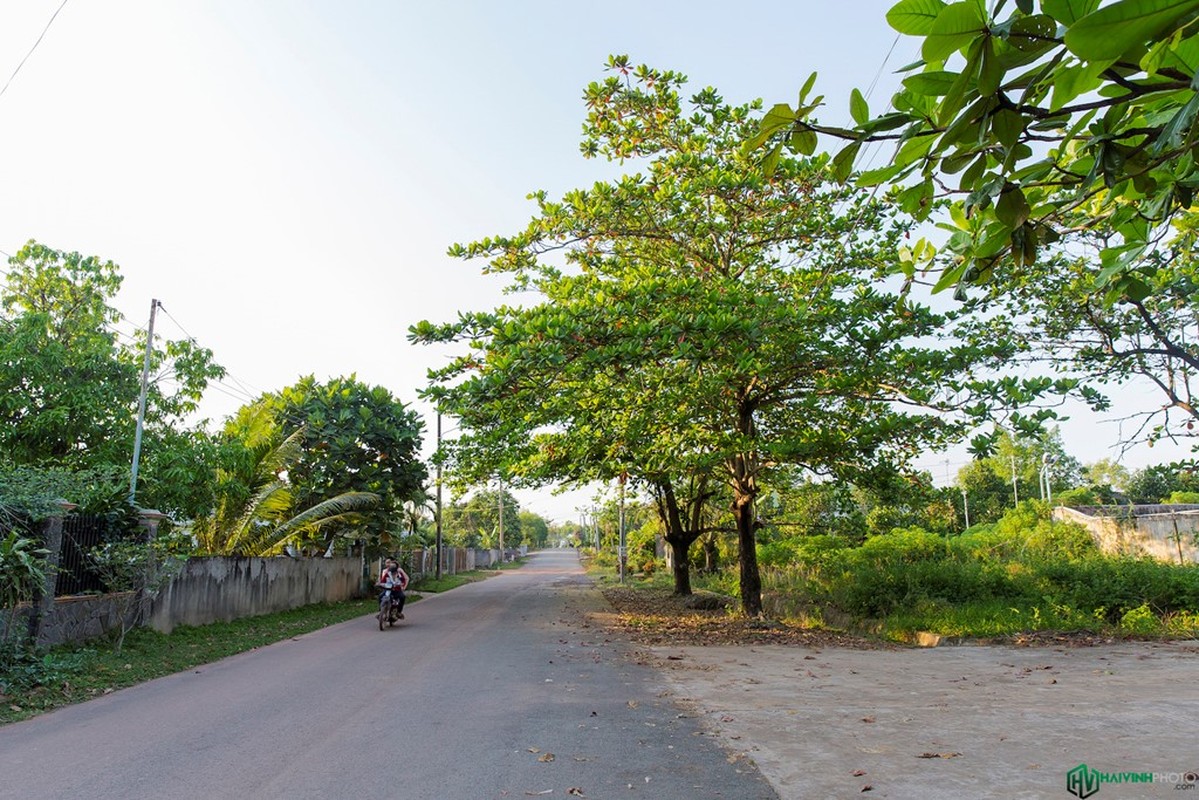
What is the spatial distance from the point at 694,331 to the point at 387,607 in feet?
30.4

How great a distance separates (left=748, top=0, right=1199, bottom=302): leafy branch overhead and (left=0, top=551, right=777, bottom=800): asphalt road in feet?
11.9

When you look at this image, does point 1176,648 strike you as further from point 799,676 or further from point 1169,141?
point 1169,141

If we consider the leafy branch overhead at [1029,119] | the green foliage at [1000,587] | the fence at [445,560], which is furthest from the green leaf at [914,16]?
the fence at [445,560]

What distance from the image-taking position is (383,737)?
6.09 metres

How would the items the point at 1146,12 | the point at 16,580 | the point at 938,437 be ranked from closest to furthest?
the point at 1146,12 < the point at 16,580 < the point at 938,437

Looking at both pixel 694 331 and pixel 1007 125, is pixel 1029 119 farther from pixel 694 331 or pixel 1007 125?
pixel 694 331

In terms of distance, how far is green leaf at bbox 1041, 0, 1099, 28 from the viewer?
179 centimetres

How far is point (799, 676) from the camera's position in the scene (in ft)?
29.8

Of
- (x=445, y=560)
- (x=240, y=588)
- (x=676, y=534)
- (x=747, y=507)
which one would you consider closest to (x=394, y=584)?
(x=240, y=588)

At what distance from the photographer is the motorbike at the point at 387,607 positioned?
15.4 metres

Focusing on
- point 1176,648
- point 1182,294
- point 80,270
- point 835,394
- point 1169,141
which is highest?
point 80,270

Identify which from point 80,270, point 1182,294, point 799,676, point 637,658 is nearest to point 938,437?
point 1182,294

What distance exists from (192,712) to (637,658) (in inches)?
227

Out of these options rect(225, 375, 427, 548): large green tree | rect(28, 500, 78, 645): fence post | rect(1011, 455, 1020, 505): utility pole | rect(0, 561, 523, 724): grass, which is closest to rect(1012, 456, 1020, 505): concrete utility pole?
rect(1011, 455, 1020, 505): utility pole
